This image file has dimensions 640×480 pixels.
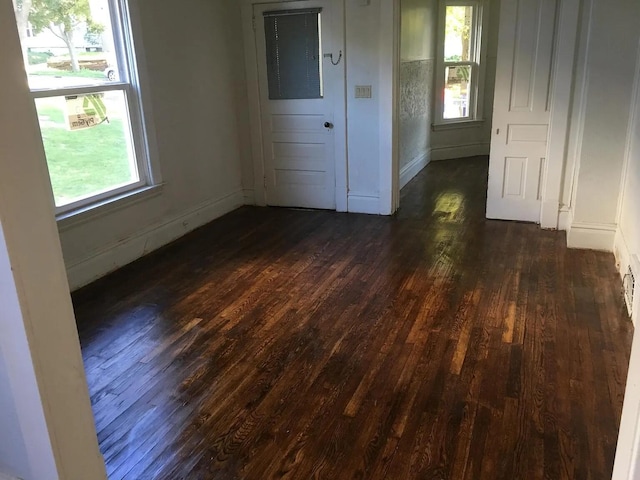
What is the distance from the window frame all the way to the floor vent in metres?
3.56

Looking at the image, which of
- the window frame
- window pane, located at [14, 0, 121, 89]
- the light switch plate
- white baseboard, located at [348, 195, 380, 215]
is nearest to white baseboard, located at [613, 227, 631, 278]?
white baseboard, located at [348, 195, 380, 215]

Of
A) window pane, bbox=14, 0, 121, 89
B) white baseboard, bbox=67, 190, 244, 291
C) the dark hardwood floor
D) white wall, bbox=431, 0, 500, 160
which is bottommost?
the dark hardwood floor

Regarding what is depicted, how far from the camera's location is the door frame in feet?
16.0

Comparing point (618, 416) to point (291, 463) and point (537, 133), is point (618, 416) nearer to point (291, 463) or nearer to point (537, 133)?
point (291, 463)

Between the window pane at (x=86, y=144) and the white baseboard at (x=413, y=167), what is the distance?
3265 mm

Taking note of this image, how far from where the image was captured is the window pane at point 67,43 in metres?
3.30

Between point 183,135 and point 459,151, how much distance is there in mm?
4695

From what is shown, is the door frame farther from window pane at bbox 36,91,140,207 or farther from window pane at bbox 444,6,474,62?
window pane at bbox 444,6,474,62

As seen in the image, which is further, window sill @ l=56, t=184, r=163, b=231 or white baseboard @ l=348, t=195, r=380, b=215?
white baseboard @ l=348, t=195, r=380, b=215

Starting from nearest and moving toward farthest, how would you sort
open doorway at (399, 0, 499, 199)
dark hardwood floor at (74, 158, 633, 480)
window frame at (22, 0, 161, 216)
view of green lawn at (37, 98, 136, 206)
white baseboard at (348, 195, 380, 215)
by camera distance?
dark hardwood floor at (74, 158, 633, 480)
view of green lawn at (37, 98, 136, 206)
window frame at (22, 0, 161, 216)
white baseboard at (348, 195, 380, 215)
open doorway at (399, 0, 499, 199)

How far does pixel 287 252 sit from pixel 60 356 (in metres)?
2.92

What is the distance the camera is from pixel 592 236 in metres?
4.11

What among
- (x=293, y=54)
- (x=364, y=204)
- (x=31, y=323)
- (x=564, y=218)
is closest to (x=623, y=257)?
(x=564, y=218)

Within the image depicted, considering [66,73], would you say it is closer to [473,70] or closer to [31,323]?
[31,323]
